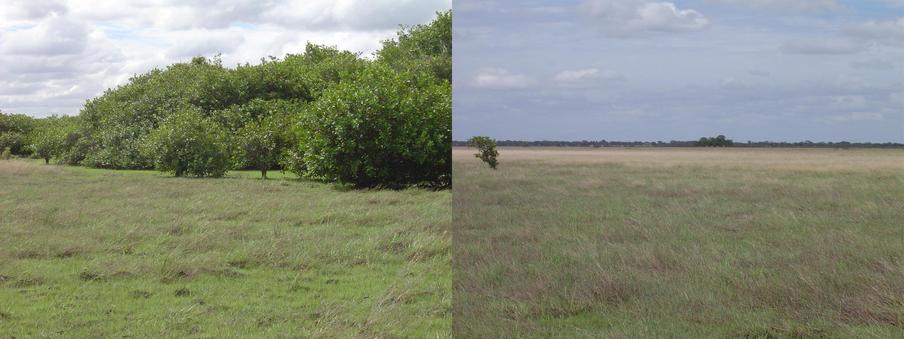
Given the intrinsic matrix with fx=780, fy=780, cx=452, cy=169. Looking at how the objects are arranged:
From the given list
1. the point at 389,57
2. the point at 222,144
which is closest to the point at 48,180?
the point at 222,144

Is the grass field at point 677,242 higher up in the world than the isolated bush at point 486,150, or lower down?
lower down

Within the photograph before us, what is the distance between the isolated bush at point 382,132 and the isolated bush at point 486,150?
12.2 meters

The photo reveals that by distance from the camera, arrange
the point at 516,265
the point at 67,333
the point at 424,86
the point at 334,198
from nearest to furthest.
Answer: the point at 516,265, the point at 67,333, the point at 334,198, the point at 424,86

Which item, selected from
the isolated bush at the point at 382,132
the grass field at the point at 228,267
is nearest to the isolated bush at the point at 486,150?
the grass field at the point at 228,267

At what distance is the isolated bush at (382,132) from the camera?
52.3ft

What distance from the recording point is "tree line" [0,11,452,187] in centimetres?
1609

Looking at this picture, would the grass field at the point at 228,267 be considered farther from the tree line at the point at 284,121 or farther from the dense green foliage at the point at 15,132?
the dense green foliage at the point at 15,132

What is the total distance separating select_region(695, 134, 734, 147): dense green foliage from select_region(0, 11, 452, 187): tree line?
40.7ft

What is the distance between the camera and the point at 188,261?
8531 millimetres

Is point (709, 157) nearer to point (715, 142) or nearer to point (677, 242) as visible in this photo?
point (715, 142)

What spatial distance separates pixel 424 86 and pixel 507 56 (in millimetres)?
13721

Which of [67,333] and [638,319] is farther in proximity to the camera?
[67,333]

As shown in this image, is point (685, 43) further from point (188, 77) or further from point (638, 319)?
point (188, 77)

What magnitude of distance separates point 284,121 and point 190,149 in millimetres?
2730
